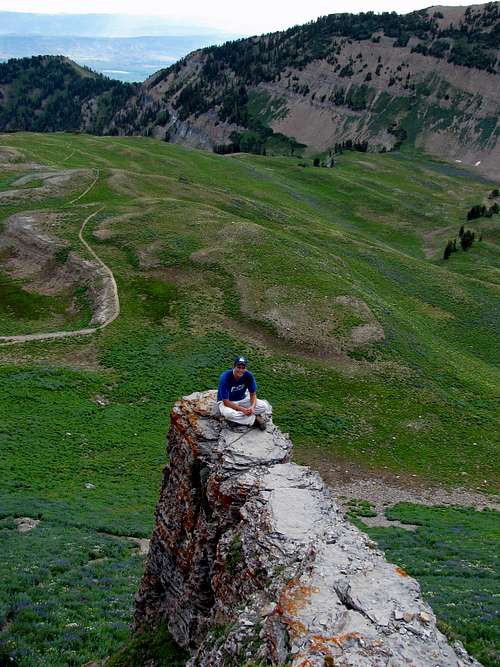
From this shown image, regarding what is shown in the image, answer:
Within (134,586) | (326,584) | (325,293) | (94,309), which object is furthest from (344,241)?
(326,584)

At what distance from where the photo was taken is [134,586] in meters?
18.3

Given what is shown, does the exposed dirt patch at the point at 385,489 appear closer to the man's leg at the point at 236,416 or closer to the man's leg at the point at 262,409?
the man's leg at the point at 262,409

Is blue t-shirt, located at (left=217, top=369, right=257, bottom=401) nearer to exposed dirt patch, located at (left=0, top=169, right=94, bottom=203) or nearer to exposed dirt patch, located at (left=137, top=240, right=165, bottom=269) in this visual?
exposed dirt patch, located at (left=137, top=240, right=165, bottom=269)

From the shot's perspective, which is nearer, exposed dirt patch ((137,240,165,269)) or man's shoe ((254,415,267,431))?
man's shoe ((254,415,267,431))

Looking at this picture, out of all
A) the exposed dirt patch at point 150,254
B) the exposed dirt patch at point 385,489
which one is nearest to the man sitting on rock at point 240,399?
the exposed dirt patch at point 385,489

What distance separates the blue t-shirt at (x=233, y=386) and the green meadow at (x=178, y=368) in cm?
743

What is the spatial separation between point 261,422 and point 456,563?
12.9m

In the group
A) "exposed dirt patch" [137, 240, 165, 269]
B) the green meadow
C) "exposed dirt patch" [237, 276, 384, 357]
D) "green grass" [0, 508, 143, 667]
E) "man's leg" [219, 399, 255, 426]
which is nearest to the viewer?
"man's leg" [219, 399, 255, 426]

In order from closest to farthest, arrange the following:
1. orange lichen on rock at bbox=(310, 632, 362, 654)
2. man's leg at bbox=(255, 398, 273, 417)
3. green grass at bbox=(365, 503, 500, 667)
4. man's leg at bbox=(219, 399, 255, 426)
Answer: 1. orange lichen on rock at bbox=(310, 632, 362, 654)
2. man's leg at bbox=(219, 399, 255, 426)
3. green grass at bbox=(365, 503, 500, 667)
4. man's leg at bbox=(255, 398, 273, 417)

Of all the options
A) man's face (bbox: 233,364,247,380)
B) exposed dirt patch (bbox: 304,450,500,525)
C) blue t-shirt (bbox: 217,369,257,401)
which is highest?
man's face (bbox: 233,364,247,380)

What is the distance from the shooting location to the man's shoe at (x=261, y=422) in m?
13.9

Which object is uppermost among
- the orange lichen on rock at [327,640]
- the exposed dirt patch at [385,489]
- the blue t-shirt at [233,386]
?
the blue t-shirt at [233,386]

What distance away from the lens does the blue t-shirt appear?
13.8 m

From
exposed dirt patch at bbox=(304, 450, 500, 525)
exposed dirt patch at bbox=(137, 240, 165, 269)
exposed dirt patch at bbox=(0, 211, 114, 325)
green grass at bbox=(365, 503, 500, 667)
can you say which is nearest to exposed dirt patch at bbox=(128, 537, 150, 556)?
green grass at bbox=(365, 503, 500, 667)
